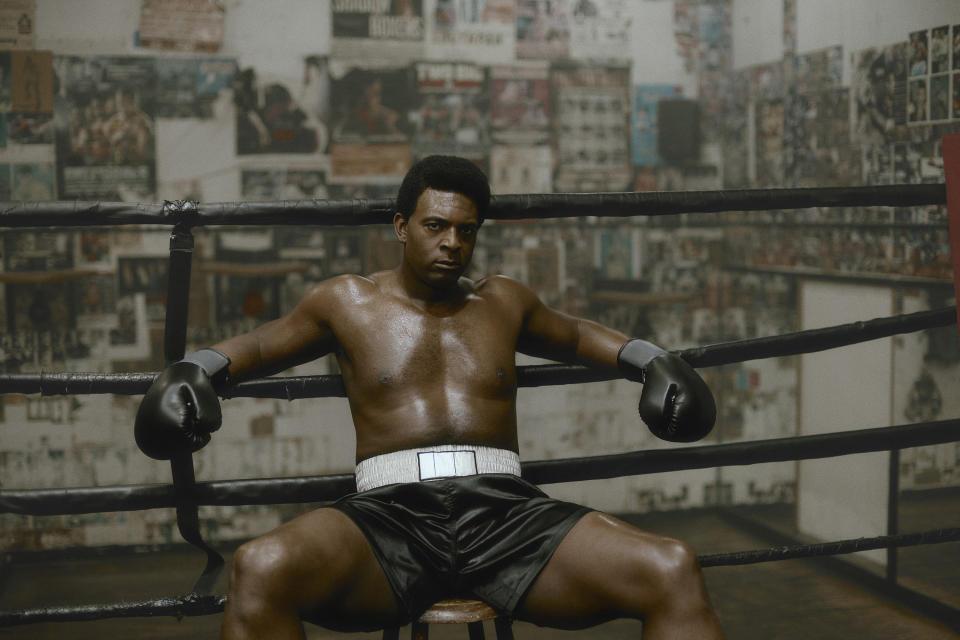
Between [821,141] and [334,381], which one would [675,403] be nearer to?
[334,381]

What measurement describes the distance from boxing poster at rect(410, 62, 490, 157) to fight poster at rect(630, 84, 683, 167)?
1.96 ft

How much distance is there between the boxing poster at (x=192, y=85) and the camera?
275 centimetres

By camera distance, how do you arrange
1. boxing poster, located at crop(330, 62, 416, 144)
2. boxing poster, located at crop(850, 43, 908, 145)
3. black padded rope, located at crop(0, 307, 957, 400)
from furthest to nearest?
boxing poster, located at crop(330, 62, 416, 144)
boxing poster, located at crop(850, 43, 908, 145)
black padded rope, located at crop(0, 307, 957, 400)

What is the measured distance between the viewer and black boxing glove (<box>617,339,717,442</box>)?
1.23 m

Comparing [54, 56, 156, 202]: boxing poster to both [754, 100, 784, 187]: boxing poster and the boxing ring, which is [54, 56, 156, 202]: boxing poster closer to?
the boxing ring

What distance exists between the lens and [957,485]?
2.32m

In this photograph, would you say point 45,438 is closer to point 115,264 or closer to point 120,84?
point 115,264

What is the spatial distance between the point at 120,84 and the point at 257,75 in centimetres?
45

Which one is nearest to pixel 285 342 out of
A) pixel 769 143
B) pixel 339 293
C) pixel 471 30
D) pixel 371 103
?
pixel 339 293

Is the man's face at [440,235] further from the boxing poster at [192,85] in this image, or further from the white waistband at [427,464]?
the boxing poster at [192,85]

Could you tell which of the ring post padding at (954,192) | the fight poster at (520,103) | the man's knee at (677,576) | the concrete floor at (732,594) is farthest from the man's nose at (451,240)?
the fight poster at (520,103)

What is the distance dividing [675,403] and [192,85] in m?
2.20

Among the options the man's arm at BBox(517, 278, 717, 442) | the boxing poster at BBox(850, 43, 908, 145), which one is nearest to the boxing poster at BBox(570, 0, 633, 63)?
the boxing poster at BBox(850, 43, 908, 145)

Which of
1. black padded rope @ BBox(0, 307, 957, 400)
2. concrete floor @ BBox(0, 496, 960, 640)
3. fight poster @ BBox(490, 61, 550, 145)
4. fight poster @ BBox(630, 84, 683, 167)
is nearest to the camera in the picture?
black padded rope @ BBox(0, 307, 957, 400)
